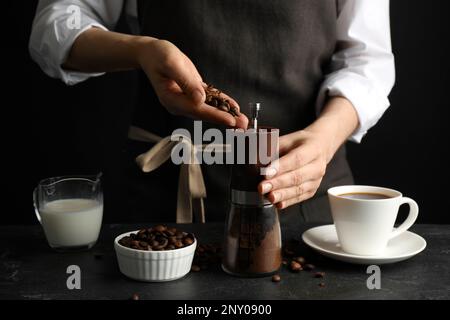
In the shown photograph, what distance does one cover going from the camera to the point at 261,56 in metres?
1.58

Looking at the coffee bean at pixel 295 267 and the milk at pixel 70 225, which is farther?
the milk at pixel 70 225

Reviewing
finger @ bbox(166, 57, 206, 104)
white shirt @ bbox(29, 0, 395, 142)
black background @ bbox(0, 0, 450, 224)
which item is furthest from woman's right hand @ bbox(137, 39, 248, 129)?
black background @ bbox(0, 0, 450, 224)

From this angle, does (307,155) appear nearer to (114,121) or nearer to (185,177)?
(185,177)

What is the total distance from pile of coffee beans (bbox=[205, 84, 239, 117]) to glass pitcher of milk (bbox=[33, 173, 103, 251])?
288 millimetres

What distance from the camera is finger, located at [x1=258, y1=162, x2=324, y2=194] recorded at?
1.06m

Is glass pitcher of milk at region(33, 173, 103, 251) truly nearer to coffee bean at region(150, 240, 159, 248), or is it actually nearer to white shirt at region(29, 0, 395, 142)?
coffee bean at region(150, 240, 159, 248)

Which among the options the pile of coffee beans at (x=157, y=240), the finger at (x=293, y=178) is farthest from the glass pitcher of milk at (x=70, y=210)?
the finger at (x=293, y=178)

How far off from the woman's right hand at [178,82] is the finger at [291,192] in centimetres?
16

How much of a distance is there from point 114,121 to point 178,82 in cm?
95

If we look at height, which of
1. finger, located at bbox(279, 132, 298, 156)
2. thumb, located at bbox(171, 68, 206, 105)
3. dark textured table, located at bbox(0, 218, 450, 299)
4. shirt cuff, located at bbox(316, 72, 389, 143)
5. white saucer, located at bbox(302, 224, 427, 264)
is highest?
thumb, located at bbox(171, 68, 206, 105)

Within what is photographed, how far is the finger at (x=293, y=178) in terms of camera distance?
1.06 metres

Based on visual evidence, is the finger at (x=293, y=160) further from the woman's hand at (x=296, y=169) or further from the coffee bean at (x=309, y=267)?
the coffee bean at (x=309, y=267)

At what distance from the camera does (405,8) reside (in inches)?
84.4

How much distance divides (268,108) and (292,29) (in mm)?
210
